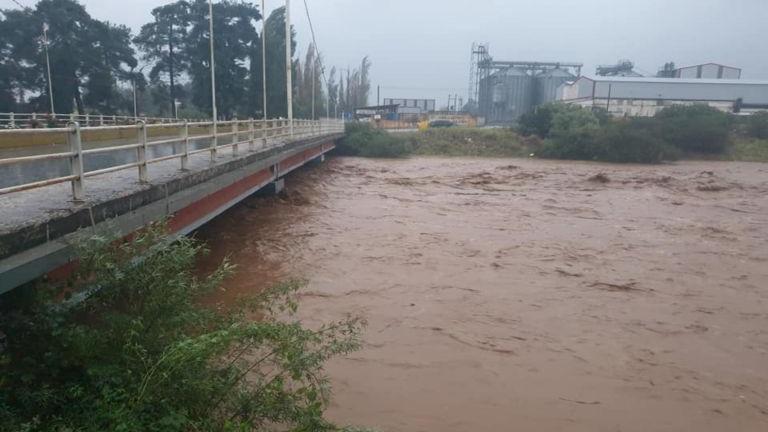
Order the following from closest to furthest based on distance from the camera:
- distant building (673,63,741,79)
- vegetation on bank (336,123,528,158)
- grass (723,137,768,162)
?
grass (723,137,768,162)
vegetation on bank (336,123,528,158)
distant building (673,63,741,79)

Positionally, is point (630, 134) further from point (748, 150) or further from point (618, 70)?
point (618, 70)

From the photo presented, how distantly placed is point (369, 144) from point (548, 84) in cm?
5486

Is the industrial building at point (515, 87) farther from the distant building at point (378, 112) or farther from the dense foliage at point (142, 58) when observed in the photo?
the dense foliage at point (142, 58)

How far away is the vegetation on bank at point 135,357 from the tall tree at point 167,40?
35023 millimetres

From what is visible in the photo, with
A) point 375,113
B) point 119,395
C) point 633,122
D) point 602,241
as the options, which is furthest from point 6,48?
point 375,113

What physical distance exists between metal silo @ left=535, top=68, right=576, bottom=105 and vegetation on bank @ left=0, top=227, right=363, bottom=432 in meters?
87.7

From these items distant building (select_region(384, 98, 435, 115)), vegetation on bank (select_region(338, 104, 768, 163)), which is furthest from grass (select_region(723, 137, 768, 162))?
distant building (select_region(384, 98, 435, 115))

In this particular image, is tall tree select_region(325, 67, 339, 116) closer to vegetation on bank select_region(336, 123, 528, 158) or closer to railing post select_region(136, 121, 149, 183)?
vegetation on bank select_region(336, 123, 528, 158)

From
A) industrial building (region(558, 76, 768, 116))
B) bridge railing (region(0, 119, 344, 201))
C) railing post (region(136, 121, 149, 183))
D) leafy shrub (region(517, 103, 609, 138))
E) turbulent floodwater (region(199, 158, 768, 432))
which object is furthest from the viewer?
industrial building (region(558, 76, 768, 116))

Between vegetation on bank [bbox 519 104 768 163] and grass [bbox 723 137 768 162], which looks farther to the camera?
grass [bbox 723 137 768 162]

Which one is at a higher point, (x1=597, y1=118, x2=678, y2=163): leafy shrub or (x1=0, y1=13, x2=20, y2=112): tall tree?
(x1=0, y1=13, x2=20, y2=112): tall tree

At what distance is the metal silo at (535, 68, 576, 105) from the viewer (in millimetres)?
87625

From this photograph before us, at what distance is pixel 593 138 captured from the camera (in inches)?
1607

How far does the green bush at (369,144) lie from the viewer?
42.5 metres
